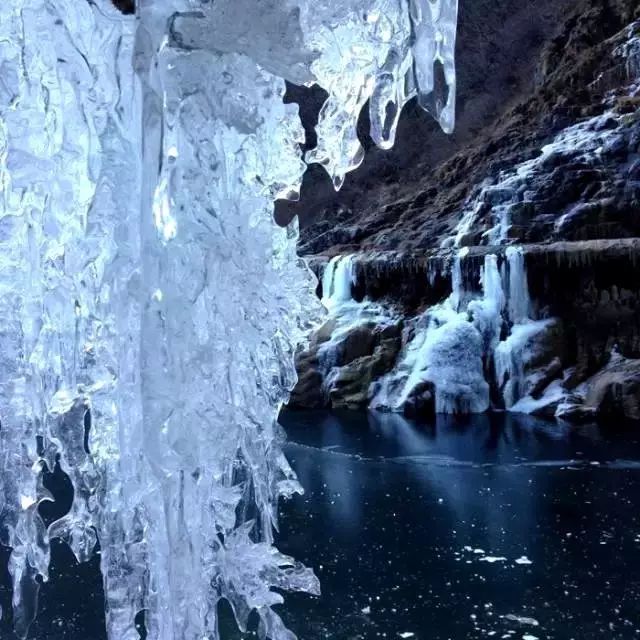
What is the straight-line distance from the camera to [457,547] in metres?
4.55

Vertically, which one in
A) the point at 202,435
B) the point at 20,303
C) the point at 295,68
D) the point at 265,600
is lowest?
the point at 265,600

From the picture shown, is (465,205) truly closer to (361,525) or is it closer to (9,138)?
(361,525)

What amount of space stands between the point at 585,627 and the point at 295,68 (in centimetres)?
283

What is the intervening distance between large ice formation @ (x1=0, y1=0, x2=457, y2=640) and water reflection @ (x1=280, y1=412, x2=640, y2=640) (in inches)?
43.4

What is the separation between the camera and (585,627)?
11.1ft

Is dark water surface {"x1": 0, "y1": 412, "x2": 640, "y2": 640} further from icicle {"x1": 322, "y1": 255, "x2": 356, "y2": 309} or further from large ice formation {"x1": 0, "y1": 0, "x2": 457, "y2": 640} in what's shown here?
icicle {"x1": 322, "y1": 255, "x2": 356, "y2": 309}

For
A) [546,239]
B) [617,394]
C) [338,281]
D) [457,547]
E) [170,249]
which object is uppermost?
[546,239]

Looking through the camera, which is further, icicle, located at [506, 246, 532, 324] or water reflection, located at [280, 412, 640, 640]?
icicle, located at [506, 246, 532, 324]

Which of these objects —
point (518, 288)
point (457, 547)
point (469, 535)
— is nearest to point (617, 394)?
point (518, 288)

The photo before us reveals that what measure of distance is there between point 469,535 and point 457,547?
254 millimetres

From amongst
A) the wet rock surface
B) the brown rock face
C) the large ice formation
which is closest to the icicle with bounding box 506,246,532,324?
the wet rock surface

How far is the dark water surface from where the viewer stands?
349 cm

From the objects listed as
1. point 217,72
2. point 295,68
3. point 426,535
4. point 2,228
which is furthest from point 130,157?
point 426,535

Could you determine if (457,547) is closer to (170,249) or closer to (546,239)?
(170,249)
